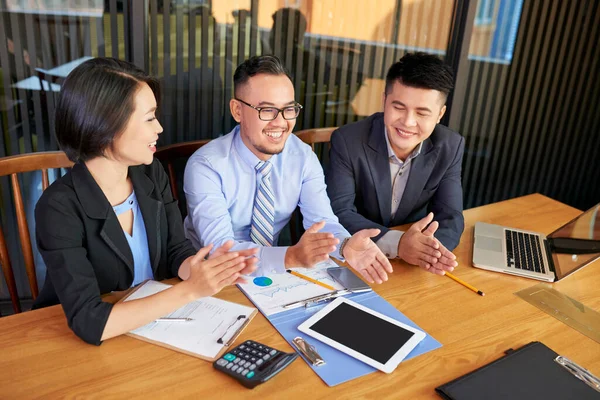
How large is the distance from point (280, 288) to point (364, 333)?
0.91ft

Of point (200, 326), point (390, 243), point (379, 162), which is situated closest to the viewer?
point (200, 326)

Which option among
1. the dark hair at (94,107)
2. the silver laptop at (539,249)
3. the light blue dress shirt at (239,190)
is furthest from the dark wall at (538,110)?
the dark hair at (94,107)

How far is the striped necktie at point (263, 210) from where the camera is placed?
1.80 metres

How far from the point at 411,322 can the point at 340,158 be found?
0.93 metres

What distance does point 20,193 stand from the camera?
1576mm

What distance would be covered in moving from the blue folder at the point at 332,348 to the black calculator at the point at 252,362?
Result: 0.07 meters

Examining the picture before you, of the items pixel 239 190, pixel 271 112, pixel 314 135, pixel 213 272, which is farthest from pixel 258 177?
pixel 213 272

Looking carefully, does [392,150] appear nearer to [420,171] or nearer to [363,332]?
[420,171]

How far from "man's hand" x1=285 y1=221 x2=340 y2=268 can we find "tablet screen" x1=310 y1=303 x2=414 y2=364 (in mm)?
157

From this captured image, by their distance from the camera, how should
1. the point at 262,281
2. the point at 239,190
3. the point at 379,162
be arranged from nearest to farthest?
the point at 262,281 → the point at 239,190 → the point at 379,162

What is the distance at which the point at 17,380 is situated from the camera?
0.99 meters

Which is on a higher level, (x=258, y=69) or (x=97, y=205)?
(x=258, y=69)

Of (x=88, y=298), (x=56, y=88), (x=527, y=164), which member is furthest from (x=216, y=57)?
(x=527, y=164)

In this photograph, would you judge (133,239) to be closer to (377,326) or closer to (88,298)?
(88,298)
